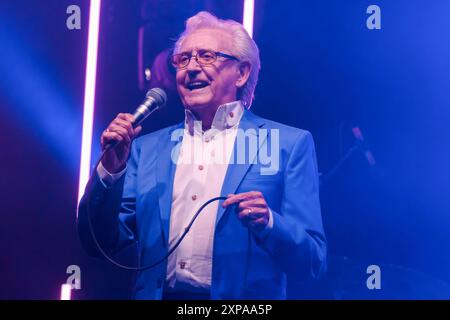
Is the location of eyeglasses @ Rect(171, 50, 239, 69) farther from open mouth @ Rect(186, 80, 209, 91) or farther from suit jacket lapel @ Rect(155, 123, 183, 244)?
suit jacket lapel @ Rect(155, 123, 183, 244)

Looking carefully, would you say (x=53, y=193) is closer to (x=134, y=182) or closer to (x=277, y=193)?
(x=134, y=182)

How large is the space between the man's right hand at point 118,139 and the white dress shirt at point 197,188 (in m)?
0.03

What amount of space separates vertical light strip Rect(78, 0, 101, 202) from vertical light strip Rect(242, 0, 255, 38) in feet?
1.70

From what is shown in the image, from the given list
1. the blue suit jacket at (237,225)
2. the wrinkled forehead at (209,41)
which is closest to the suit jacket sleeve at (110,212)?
the blue suit jacket at (237,225)

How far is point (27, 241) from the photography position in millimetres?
2340

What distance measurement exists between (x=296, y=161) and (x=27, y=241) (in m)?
0.94

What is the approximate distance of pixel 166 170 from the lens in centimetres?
223

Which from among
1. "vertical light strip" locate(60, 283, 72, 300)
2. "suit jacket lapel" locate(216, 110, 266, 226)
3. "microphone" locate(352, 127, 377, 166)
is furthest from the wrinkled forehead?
"vertical light strip" locate(60, 283, 72, 300)

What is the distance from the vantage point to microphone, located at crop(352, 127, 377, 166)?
2318mm

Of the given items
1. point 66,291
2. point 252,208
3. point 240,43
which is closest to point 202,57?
point 240,43
